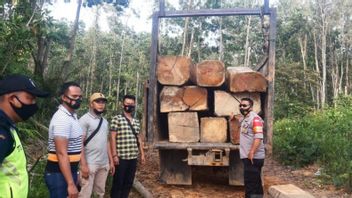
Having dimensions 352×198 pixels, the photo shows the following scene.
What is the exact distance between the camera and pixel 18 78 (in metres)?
2.10

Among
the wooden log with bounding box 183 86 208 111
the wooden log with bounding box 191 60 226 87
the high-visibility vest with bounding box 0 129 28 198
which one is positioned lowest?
the high-visibility vest with bounding box 0 129 28 198

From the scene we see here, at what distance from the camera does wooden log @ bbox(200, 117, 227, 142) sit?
5.68 meters

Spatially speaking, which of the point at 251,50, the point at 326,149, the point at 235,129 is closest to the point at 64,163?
the point at 235,129

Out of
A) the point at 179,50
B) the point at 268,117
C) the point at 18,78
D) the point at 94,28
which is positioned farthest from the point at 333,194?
the point at 94,28

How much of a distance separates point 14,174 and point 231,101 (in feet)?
13.1

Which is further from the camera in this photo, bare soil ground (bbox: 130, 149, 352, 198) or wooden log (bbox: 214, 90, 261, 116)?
bare soil ground (bbox: 130, 149, 352, 198)

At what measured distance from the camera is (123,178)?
4988 mm

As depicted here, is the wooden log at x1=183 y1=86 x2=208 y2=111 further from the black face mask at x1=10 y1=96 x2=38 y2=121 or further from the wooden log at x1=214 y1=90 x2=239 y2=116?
the black face mask at x1=10 y1=96 x2=38 y2=121

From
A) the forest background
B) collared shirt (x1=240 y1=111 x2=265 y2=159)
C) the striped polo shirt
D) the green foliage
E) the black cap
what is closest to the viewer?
the black cap

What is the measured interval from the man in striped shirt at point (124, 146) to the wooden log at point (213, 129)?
3.57 feet

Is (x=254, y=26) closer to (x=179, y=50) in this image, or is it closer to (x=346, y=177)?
(x=179, y=50)

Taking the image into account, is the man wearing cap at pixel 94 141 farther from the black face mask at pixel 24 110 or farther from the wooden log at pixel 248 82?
the black face mask at pixel 24 110

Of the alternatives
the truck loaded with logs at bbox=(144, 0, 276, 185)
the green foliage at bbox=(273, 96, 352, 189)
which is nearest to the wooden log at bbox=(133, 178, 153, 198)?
the truck loaded with logs at bbox=(144, 0, 276, 185)

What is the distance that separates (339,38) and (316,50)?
2175 millimetres
